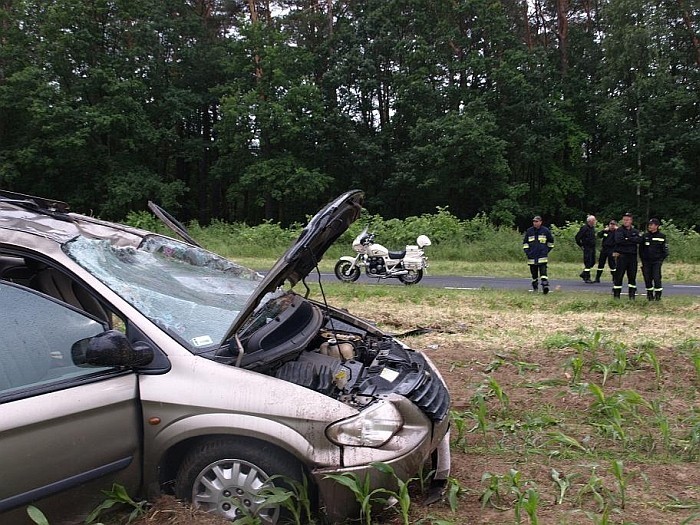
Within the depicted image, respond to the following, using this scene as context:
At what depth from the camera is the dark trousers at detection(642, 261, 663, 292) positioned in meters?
11.2

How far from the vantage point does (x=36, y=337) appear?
9.68 ft

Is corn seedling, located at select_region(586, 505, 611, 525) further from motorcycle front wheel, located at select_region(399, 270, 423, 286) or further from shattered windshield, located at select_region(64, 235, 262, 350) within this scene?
motorcycle front wheel, located at select_region(399, 270, 423, 286)

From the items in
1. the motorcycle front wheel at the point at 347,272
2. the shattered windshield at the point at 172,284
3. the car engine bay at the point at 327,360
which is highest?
the shattered windshield at the point at 172,284

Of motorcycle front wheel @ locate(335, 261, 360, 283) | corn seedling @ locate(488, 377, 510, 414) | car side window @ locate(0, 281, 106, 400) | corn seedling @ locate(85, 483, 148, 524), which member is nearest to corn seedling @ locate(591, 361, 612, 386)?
corn seedling @ locate(488, 377, 510, 414)

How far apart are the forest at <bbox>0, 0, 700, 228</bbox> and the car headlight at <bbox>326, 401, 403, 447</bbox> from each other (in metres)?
29.3

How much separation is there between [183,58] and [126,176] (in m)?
8.18

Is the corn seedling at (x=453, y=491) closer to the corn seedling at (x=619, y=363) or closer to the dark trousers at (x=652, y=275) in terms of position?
the corn seedling at (x=619, y=363)

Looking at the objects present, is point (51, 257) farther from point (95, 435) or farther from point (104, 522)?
point (104, 522)

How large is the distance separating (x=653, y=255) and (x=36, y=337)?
34.9 ft

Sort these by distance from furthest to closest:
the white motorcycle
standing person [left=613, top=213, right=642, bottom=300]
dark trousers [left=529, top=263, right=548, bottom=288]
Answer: the white motorcycle → dark trousers [left=529, top=263, right=548, bottom=288] → standing person [left=613, top=213, right=642, bottom=300]

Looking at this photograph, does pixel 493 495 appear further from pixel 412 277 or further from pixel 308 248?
pixel 412 277

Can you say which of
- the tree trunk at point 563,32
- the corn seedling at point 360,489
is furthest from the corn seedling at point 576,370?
the tree trunk at point 563,32

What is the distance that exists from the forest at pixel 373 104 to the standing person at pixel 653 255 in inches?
814

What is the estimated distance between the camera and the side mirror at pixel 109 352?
2.80 metres
